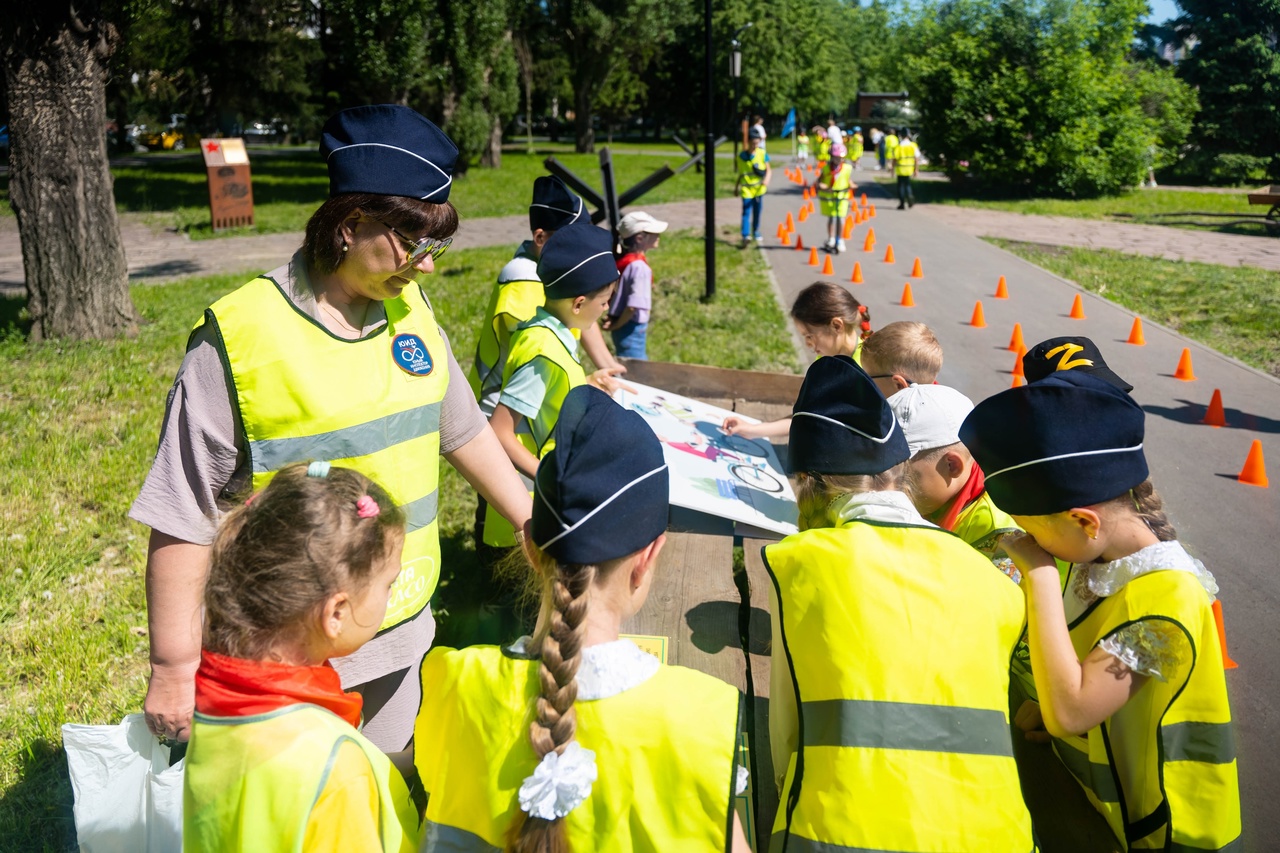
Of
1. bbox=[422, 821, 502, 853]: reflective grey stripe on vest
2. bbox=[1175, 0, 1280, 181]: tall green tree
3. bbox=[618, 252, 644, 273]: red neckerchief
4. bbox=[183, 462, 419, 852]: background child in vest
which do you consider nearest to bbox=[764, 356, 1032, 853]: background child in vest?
bbox=[422, 821, 502, 853]: reflective grey stripe on vest

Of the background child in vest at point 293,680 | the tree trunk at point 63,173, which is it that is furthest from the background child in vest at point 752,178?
the background child in vest at point 293,680

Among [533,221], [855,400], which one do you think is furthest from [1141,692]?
[533,221]

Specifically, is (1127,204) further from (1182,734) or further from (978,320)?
(1182,734)

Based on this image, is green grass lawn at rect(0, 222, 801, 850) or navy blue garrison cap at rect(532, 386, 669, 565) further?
green grass lawn at rect(0, 222, 801, 850)

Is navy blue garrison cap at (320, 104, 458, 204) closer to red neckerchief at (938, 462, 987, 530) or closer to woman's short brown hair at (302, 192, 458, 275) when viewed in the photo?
woman's short brown hair at (302, 192, 458, 275)

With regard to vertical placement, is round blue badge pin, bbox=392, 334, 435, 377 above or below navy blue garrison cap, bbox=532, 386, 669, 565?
above

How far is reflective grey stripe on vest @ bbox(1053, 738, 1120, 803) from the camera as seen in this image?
2318 millimetres

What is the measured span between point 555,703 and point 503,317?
2.85 meters

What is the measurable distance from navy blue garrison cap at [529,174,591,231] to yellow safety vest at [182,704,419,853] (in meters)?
3.70

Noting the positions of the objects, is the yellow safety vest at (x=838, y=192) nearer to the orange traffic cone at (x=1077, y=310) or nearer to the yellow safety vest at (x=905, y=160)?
the orange traffic cone at (x=1077, y=310)

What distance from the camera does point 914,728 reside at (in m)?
1.85


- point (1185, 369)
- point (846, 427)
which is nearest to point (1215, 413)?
point (1185, 369)

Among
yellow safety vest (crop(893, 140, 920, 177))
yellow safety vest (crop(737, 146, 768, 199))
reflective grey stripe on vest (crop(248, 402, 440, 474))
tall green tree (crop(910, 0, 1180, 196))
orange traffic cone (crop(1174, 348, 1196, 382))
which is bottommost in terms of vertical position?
orange traffic cone (crop(1174, 348, 1196, 382))

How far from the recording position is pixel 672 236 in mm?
17797
